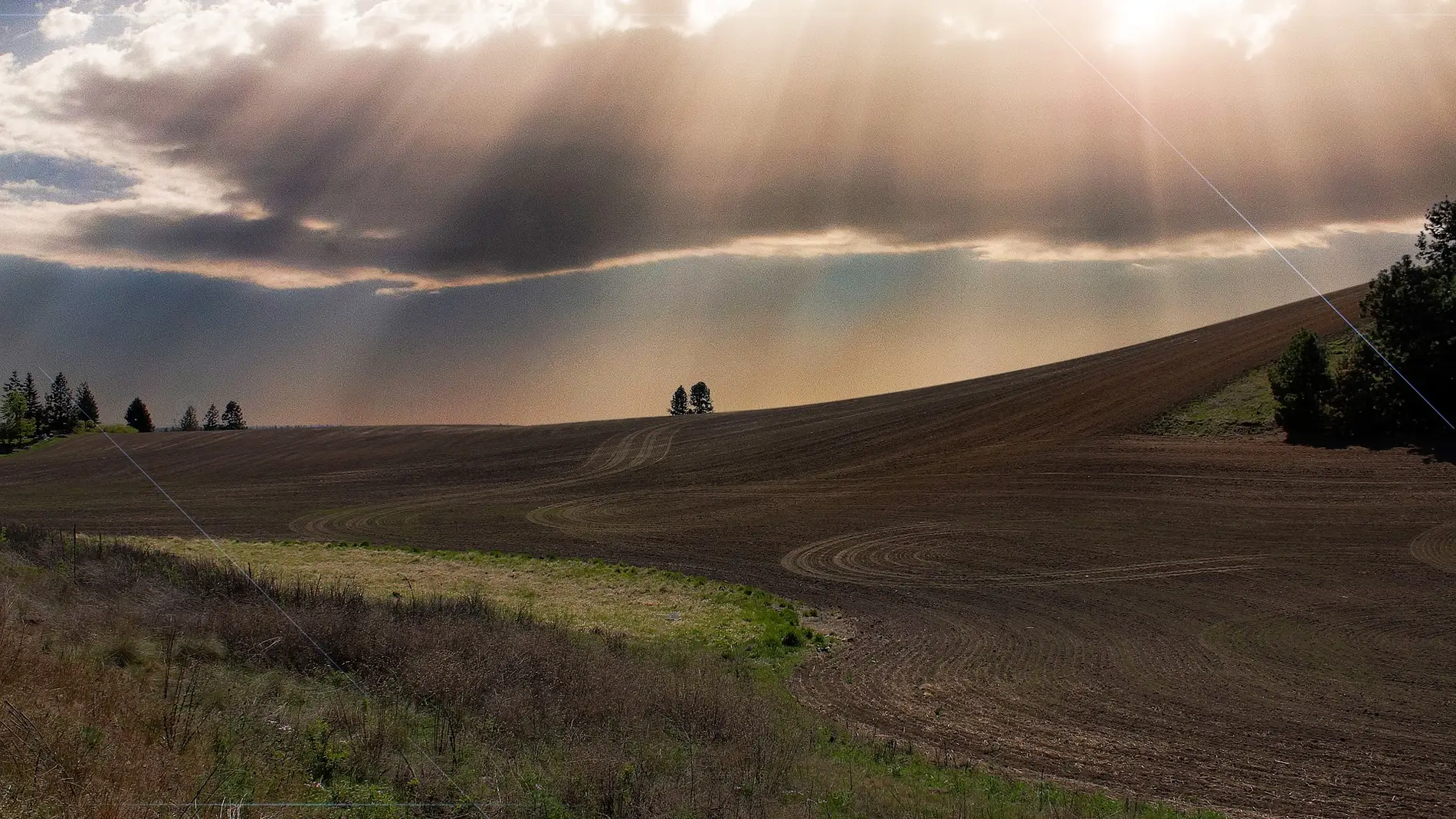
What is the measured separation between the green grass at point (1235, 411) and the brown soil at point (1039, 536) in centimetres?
120

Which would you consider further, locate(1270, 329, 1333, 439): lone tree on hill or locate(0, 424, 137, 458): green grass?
locate(0, 424, 137, 458): green grass

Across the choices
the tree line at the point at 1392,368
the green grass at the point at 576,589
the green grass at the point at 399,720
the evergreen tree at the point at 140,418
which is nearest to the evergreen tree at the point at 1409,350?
the tree line at the point at 1392,368

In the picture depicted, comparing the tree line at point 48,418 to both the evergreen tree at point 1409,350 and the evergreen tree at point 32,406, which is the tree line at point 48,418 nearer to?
the evergreen tree at point 32,406

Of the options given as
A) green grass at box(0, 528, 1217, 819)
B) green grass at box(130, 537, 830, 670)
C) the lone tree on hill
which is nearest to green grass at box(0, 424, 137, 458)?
green grass at box(130, 537, 830, 670)

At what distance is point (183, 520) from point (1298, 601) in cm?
4759

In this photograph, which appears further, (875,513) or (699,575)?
(875,513)

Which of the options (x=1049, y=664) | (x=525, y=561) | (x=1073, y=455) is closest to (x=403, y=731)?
(x=1049, y=664)

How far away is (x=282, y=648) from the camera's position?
39.6 feet

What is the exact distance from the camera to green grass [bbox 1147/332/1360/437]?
147ft

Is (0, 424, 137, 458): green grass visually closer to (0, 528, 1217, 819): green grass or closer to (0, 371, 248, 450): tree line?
(0, 371, 248, 450): tree line

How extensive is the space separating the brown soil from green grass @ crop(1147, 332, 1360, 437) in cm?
120

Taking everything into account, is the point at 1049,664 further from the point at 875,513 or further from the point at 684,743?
the point at 875,513

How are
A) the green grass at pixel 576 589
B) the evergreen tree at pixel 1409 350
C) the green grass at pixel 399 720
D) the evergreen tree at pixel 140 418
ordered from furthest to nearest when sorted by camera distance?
1. the evergreen tree at pixel 140 418
2. the evergreen tree at pixel 1409 350
3. the green grass at pixel 576 589
4. the green grass at pixel 399 720

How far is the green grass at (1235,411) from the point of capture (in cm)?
4494
